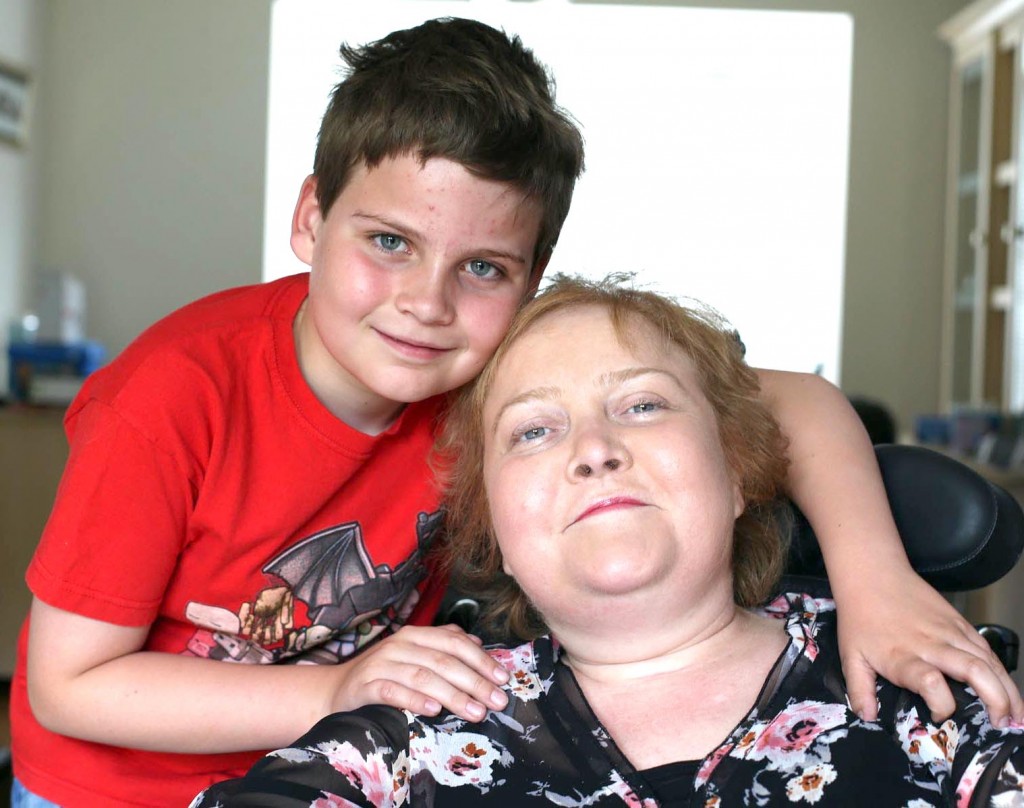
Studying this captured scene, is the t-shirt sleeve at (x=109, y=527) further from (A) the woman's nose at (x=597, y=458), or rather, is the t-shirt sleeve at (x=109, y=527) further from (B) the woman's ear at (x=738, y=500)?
(B) the woman's ear at (x=738, y=500)

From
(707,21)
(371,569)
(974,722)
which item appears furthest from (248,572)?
(707,21)

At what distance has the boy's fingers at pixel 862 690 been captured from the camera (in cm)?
109

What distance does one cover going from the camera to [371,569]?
4.70 ft

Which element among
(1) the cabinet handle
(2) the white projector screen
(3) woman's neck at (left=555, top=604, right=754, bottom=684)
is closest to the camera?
(3) woman's neck at (left=555, top=604, right=754, bottom=684)

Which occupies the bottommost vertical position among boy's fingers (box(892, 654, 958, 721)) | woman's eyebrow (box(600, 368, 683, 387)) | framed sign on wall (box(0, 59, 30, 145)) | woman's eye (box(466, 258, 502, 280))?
boy's fingers (box(892, 654, 958, 721))

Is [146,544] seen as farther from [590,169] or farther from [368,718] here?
[590,169]

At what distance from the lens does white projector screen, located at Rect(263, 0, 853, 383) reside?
6.10 m

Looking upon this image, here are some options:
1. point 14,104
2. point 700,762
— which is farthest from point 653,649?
point 14,104

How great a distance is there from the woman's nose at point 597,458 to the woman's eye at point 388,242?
35cm

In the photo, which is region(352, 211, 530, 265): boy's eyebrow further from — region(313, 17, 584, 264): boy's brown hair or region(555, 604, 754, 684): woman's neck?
region(555, 604, 754, 684): woman's neck

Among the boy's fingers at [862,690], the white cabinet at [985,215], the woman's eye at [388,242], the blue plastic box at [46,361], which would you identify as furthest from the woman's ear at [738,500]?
the white cabinet at [985,215]


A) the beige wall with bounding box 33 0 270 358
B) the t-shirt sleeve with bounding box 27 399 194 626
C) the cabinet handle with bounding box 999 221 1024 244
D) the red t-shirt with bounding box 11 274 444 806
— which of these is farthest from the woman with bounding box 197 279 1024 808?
the beige wall with bounding box 33 0 270 358

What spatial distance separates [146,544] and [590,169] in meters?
5.12

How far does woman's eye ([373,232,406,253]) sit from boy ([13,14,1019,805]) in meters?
0.01
